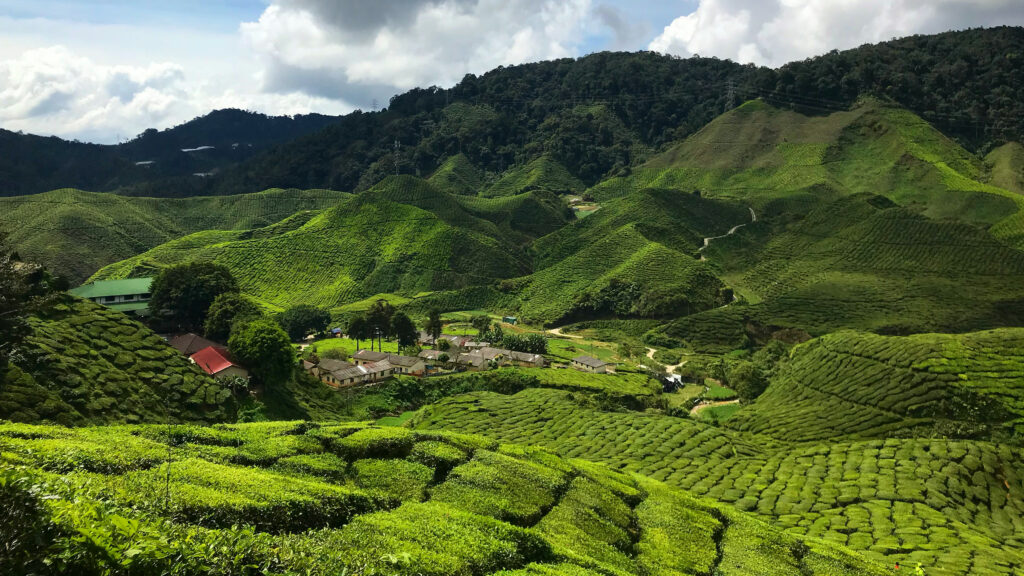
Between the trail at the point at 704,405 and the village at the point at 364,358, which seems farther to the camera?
the trail at the point at 704,405

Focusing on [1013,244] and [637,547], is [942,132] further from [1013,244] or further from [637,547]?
[637,547]

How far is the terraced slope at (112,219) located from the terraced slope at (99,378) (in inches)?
3246

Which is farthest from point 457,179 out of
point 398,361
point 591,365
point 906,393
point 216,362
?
point 906,393

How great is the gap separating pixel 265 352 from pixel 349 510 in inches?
1239

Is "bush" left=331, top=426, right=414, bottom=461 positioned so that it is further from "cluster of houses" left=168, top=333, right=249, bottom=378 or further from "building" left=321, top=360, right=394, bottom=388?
"building" left=321, top=360, right=394, bottom=388

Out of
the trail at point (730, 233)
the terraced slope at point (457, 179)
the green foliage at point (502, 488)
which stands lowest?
the green foliage at point (502, 488)

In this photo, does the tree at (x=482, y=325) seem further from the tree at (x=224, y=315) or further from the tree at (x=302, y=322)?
the tree at (x=224, y=315)

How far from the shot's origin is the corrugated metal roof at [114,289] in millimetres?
63438

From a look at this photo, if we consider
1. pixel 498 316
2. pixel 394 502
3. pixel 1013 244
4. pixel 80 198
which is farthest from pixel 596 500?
pixel 80 198

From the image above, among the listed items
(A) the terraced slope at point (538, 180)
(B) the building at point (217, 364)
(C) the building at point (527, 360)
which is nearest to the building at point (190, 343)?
(B) the building at point (217, 364)

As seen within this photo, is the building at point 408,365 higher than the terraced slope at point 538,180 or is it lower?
lower

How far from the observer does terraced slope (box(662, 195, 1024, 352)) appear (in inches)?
3376

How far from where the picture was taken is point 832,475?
3803 centimetres

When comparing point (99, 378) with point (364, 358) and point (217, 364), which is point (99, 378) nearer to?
point (217, 364)
